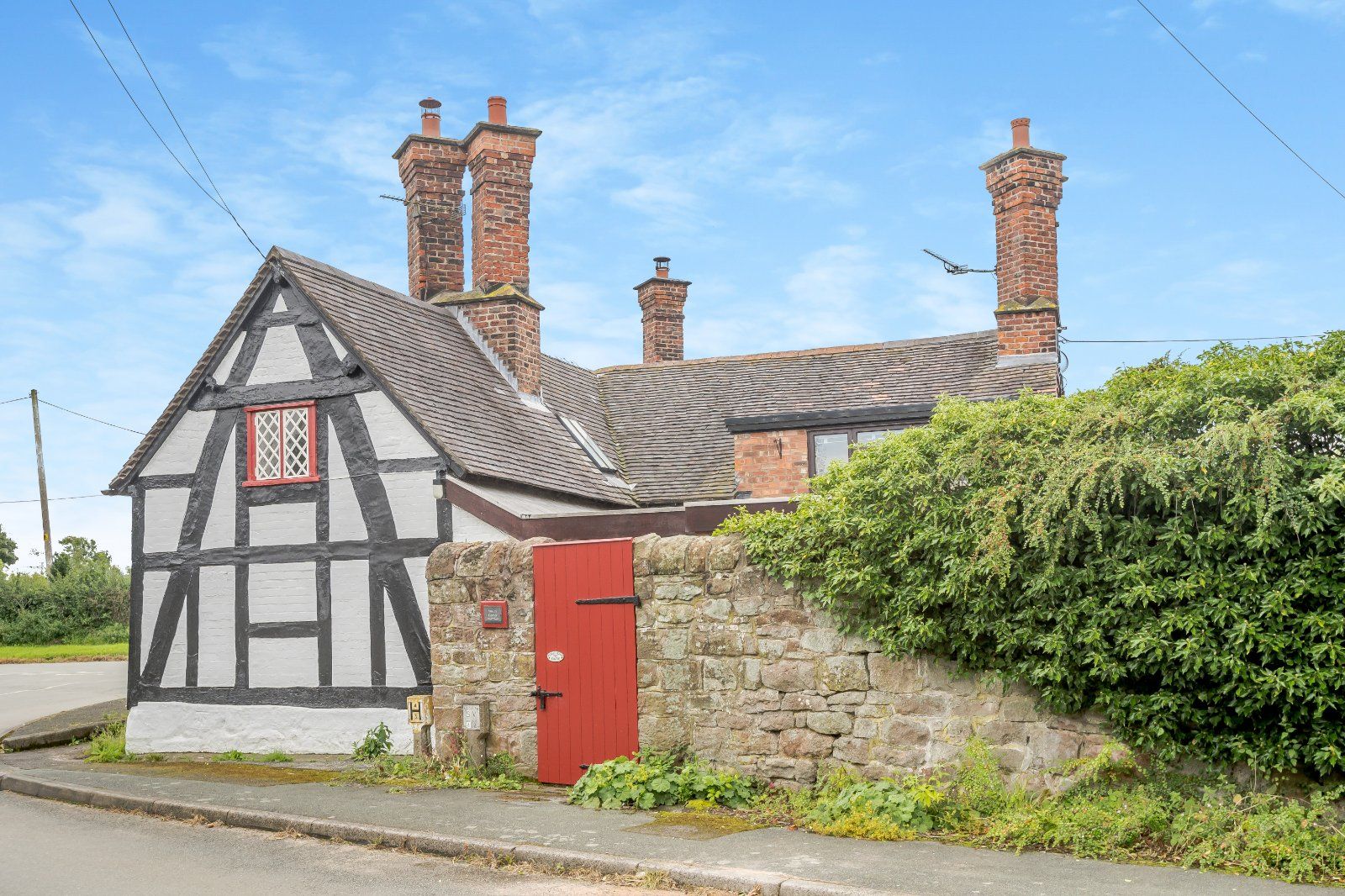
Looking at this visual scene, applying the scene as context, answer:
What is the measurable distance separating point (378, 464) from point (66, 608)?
1039 inches

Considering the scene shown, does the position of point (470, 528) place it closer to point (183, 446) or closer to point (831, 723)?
point (183, 446)

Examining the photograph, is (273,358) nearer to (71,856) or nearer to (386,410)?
(386,410)

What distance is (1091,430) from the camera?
25.0ft

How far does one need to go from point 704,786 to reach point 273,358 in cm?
822

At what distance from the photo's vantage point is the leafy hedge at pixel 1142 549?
6.66 m

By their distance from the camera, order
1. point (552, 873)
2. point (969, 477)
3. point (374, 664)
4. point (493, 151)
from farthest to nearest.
Answer: point (493, 151) < point (374, 664) < point (969, 477) < point (552, 873)

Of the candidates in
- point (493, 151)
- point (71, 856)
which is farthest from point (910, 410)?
point (71, 856)

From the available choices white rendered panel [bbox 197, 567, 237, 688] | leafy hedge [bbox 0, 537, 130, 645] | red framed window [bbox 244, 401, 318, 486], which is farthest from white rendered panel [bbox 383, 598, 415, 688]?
leafy hedge [bbox 0, 537, 130, 645]

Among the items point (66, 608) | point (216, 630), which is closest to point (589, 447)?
point (216, 630)

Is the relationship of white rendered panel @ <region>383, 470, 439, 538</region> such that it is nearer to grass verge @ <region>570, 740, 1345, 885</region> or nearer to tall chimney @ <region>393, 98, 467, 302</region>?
grass verge @ <region>570, 740, 1345, 885</region>

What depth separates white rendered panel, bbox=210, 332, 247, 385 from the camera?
562 inches

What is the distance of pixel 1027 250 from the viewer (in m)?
17.3

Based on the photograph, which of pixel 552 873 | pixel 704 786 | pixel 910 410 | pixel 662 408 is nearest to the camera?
pixel 552 873

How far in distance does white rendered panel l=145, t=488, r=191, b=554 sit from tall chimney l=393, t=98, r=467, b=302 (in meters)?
5.42
